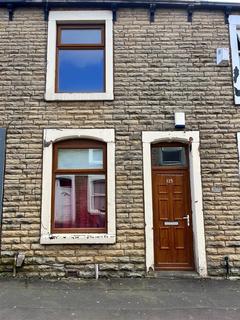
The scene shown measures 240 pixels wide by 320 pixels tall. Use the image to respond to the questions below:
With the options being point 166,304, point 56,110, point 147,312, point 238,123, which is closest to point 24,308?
point 147,312

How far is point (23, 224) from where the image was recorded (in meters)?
7.32

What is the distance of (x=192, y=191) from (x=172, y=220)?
0.75 metres

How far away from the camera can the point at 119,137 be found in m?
7.70

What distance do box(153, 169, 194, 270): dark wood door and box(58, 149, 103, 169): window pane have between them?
1283 mm

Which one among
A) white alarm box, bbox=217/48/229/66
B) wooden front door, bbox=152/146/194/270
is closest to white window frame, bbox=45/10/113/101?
wooden front door, bbox=152/146/194/270

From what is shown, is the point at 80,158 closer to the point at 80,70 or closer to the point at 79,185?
the point at 79,185

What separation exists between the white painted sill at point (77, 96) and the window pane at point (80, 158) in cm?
113

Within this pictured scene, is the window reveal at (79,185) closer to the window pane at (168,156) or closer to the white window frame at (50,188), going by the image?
the white window frame at (50,188)

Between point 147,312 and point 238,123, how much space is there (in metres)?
4.56

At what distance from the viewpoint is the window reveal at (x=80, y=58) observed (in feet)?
26.7

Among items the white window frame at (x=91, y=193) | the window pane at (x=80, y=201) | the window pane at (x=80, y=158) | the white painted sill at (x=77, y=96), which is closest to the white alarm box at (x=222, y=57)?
the white painted sill at (x=77, y=96)

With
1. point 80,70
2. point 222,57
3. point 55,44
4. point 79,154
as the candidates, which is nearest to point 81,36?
point 55,44

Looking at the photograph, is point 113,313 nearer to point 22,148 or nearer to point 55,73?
point 22,148

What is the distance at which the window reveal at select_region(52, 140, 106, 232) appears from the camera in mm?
7559
